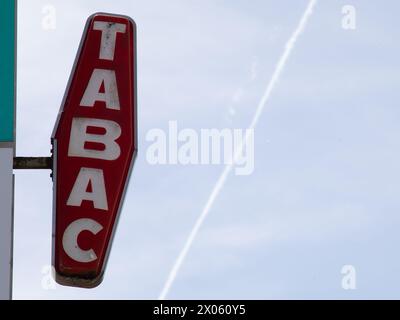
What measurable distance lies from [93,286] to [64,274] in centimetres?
44

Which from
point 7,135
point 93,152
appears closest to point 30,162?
point 7,135

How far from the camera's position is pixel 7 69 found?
26.1 m

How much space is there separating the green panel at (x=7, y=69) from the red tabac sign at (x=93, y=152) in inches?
34.7

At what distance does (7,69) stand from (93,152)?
1.96m

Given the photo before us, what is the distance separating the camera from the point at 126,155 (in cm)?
2538

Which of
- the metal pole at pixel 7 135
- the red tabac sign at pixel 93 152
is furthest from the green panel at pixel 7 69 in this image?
the red tabac sign at pixel 93 152

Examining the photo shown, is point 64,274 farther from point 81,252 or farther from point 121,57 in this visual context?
point 121,57

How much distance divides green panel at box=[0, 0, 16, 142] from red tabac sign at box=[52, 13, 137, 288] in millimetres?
882

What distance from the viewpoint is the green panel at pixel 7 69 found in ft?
84.8

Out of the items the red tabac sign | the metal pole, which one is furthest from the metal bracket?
the red tabac sign

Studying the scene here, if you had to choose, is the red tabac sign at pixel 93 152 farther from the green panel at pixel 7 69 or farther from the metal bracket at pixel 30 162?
the green panel at pixel 7 69

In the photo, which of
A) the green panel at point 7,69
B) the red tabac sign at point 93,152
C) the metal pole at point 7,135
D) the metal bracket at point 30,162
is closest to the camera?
the red tabac sign at point 93,152
